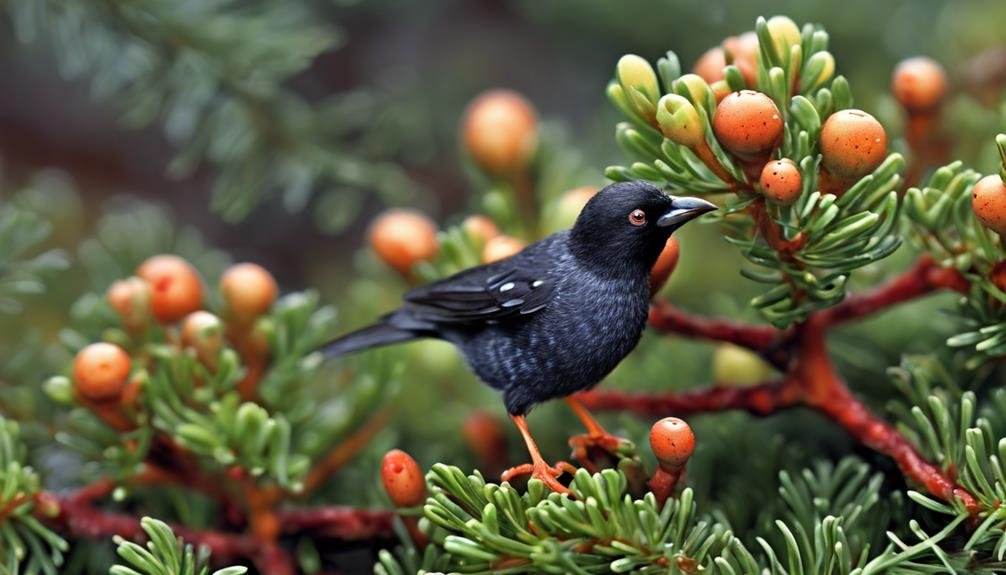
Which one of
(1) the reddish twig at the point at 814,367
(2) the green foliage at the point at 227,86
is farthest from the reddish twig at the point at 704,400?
(2) the green foliage at the point at 227,86

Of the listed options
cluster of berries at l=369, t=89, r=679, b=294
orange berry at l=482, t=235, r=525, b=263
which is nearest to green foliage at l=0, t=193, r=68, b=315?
cluster of berries at l=369, t=89, r=679, b=294

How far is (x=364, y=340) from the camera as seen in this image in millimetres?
1487

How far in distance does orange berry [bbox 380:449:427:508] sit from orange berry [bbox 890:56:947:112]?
30.5 inches

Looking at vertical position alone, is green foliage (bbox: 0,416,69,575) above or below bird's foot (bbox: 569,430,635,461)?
above

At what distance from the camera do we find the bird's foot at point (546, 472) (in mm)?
1086

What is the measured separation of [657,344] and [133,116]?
92 cm

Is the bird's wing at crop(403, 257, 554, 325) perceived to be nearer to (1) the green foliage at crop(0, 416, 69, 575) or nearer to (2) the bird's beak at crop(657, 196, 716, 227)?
(2) the bird's beak at crop(657, 196, 716, 227)

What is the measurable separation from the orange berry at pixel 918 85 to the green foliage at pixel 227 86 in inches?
33.1

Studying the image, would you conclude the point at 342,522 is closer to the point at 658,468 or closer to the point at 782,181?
the point at 658,468

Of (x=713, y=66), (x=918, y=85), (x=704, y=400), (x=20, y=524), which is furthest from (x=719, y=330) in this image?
(x=20, y=524)

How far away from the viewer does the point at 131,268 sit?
167cm

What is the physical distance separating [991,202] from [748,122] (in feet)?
0.80

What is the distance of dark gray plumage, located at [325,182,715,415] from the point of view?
4.10 ft

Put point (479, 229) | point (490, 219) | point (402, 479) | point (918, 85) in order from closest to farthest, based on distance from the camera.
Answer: point (402, 479)
point (918, 85)
point (479, 229)
point (490, 219)
